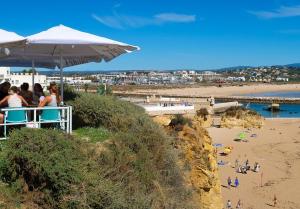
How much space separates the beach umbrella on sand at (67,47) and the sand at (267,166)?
12.2 metres

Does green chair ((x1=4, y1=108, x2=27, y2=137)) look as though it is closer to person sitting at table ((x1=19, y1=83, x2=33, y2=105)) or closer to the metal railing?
the metal railing

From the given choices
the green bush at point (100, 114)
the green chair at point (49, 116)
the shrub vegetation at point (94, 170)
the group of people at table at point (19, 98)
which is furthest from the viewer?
the green bush at point (100, 114)

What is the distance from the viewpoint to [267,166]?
2792cm

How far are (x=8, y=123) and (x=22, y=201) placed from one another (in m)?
2.36

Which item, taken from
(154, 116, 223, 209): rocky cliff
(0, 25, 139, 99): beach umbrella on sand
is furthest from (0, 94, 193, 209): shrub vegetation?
(154, 116, 223, 209): rocky cliff

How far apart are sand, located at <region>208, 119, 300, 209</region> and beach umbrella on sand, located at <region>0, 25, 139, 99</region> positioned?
40.0ft

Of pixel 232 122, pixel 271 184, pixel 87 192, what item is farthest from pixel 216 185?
pixel 232 122

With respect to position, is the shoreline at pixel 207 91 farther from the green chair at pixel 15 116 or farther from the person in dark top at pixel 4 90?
the green chair at pixel 15 116

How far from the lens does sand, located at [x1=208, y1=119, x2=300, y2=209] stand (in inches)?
845

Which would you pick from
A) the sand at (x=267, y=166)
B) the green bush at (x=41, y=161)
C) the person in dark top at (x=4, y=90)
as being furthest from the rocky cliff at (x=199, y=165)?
the sand at (x=267, y=166)

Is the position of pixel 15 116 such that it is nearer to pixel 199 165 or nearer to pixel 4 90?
pixel 4 90

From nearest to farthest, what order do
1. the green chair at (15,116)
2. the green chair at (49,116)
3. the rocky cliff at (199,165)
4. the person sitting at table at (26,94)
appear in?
the green chair at (15,116) → the green chair at (49,116) → the person sitting at table at (26,94) → the rocky cliff at (199,165)

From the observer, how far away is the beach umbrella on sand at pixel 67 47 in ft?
26.1

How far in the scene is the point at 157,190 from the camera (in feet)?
22.2
